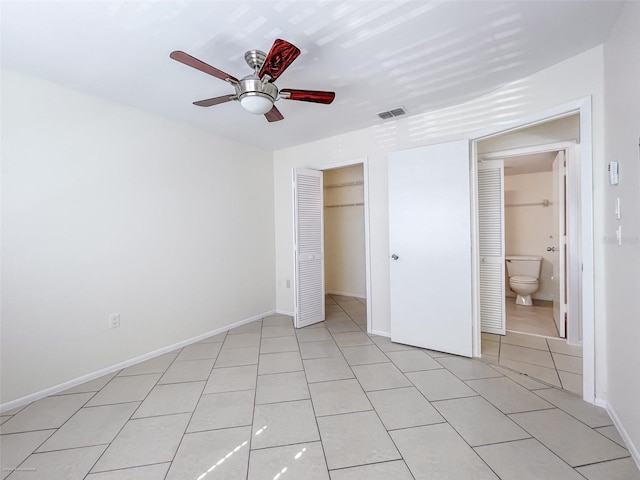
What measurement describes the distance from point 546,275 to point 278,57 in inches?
204

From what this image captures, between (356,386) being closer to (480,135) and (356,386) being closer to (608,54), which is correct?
(480,135)

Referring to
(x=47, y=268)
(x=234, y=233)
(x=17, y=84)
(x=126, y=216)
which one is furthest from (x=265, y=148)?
(x=47, y=268)

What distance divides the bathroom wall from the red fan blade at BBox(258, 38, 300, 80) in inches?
189

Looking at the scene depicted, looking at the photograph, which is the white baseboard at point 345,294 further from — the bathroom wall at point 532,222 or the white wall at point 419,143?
the bathroom wall at point 532,222

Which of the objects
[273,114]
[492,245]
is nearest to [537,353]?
[492,245]

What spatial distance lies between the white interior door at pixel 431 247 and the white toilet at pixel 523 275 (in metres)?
2.26

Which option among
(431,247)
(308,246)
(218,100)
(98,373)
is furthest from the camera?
(308,246)

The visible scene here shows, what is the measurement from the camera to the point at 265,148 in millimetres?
4078

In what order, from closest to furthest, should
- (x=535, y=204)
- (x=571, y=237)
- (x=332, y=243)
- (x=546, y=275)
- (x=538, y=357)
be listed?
(x=538, y=357), (x=571, y=237), (x=546, y=275), (x=535, y=204), (x=332, y=243)

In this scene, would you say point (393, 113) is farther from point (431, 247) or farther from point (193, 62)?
point (193, 62)

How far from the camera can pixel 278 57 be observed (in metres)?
1.56

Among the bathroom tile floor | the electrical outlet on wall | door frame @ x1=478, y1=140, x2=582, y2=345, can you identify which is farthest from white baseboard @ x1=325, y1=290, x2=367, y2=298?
the electrical outlet on wall

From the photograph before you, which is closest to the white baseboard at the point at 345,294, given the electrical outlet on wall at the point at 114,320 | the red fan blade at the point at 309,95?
the electrical outlet on wall at the point at 114,320

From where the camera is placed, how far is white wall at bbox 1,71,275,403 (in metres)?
2.08
